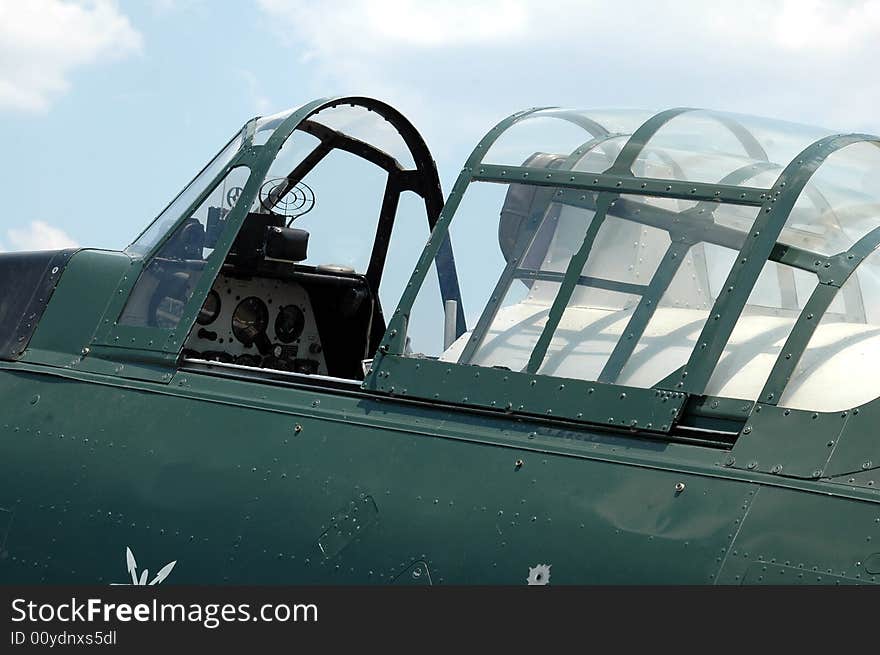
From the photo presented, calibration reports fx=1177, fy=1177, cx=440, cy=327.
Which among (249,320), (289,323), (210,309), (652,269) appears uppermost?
(289,323)

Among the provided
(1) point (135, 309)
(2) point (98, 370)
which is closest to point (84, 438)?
(2) point (98, 370)

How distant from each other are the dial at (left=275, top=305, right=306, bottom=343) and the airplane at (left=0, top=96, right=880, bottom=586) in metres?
1.21

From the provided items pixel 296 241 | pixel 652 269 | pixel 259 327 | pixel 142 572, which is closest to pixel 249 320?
pixel 259 327

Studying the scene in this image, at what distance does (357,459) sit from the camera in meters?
4.98

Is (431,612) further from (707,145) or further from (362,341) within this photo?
(362,341)

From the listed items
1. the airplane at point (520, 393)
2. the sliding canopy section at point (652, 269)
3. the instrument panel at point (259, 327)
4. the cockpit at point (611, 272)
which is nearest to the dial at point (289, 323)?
the instrument panel at point (259, 327)

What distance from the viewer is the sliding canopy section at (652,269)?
4637 millimetres

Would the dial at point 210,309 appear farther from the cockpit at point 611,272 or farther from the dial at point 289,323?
the dial at point 289,323

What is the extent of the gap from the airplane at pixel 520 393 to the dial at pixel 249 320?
2.65 feet

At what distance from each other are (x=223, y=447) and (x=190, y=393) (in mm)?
419

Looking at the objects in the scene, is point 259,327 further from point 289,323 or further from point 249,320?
Answer: point 289,323

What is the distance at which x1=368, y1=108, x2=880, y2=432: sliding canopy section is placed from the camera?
15.2 feet

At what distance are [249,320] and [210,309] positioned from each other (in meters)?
0.36

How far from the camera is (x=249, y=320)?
7082 mm
